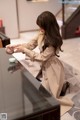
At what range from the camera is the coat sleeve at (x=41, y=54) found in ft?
6.62

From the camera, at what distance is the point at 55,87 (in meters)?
2.21

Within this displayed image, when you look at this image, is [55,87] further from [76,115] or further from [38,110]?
[38,110]

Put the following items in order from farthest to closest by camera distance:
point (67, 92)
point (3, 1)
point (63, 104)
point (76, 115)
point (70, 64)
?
point (3, 1) < point (70, 64) < point (67, 92) < point (63, 104) < point (76, 115)

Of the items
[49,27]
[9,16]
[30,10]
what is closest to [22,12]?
[30,10]

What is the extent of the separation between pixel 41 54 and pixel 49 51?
95 millimetres

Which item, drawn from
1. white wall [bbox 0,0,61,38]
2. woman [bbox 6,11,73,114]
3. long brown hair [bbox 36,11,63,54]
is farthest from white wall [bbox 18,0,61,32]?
long brown hair [bbox 36,11,63,54]

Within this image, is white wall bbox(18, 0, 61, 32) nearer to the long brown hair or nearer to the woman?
the woman

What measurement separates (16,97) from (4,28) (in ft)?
12.4

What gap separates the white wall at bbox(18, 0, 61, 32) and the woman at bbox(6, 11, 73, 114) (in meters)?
3.51

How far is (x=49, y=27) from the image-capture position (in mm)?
2068

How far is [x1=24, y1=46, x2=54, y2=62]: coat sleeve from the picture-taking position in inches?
79.4

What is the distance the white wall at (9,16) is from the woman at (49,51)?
2720 mm

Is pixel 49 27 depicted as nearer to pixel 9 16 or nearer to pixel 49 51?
pixel 49 51

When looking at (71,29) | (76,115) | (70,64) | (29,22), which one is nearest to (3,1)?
(29,22)
